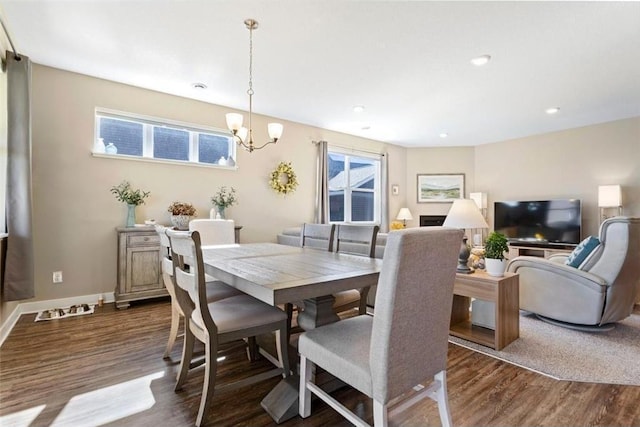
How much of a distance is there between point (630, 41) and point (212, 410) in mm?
4371

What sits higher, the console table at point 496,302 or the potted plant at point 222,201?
the potted plant at point 222,201

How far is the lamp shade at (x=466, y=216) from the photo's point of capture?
2.72 m

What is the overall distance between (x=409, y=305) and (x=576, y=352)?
2206mm

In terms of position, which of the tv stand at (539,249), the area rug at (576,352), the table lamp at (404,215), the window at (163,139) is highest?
the window at (163,139)

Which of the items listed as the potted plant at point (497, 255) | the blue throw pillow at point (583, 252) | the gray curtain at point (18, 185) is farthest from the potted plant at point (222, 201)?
the blue throw pillow at point (583, 252)

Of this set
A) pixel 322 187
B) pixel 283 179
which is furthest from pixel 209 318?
pixel 322 187

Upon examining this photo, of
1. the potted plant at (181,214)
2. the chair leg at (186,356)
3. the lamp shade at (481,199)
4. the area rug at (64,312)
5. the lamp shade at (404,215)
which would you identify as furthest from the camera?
the lamp shade at (404,215)

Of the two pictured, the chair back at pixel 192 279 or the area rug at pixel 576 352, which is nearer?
the chair back at pixel 192 279

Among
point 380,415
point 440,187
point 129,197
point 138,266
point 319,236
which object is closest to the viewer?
point 380,415

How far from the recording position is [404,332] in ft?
3.89

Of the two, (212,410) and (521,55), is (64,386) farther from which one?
(521,55)

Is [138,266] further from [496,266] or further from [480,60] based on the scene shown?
[480,60]

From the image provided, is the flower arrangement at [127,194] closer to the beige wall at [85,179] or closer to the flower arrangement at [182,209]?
the beige wall at [85,179]

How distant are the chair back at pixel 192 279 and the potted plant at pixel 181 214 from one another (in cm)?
208
